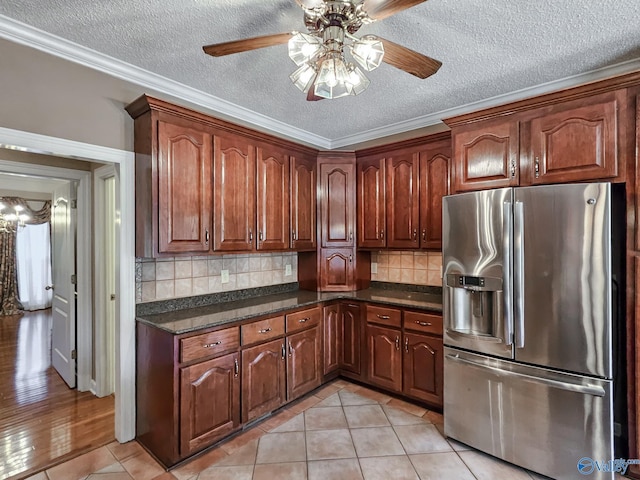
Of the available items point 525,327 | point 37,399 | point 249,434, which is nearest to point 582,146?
point 525,327

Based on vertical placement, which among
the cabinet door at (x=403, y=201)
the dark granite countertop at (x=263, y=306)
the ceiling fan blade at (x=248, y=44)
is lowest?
the dark granite countertop at (x=263, y=306)

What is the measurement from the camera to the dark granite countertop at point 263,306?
2225 millimetres

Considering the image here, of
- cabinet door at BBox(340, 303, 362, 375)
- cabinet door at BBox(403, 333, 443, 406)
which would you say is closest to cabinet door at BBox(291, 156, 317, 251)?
cabinet door at BBox(340, 303, 362, 375)

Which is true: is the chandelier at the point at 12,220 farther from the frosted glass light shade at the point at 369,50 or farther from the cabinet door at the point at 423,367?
the frosted glass light shade at the point at 369,50

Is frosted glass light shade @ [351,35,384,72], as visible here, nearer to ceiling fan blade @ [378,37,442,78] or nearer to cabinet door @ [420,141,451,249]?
ceiling fan blade @ [378,37,442,78]

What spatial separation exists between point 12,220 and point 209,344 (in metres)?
7.05

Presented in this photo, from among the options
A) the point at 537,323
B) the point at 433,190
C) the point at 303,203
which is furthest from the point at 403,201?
the point at 537,323

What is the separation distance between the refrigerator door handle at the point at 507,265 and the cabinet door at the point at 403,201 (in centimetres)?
104

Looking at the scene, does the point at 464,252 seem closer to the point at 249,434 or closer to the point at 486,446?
the point at 486,446

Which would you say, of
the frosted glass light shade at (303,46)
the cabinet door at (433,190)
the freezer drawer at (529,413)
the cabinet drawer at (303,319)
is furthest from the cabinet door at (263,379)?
the frosted glass light shade at (303,46)

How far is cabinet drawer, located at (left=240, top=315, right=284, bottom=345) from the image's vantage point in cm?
242

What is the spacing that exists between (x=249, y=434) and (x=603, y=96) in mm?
3100

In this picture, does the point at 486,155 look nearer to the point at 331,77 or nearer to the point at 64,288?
the point at 331,77

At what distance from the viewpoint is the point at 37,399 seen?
2.93m
